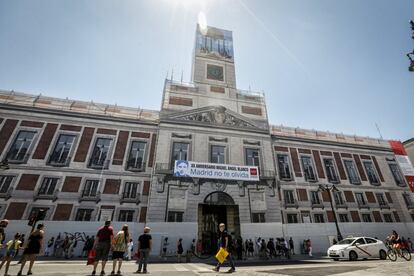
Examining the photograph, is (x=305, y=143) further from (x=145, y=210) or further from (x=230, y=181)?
(x=145, y=210)

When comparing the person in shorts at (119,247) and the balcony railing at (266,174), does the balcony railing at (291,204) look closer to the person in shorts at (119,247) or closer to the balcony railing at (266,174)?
the balcony railing at (266,174)

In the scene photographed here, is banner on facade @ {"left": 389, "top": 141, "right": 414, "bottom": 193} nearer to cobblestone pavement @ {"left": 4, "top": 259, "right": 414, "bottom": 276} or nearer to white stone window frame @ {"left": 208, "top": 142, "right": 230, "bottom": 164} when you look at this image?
white stone window frame @ {"left": 208, "top": 142, "right": 230, "bottom": 164}

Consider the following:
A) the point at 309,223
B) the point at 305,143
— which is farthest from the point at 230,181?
the point at 305,143

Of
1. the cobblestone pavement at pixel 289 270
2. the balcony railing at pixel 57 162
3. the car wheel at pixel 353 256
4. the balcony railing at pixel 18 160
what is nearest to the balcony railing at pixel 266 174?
the car wheel at pixel 353 256

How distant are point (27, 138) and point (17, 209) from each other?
6.72 m

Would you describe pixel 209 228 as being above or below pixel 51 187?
Result: below

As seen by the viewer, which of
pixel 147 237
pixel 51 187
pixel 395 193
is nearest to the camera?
pixel 147 237

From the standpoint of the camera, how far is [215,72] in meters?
28.8

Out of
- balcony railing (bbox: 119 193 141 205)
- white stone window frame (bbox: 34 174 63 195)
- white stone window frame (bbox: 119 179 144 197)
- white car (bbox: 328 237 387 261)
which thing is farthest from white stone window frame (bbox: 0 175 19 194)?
white car (bbox: 328 237 387 261)

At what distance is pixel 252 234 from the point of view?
19.7m

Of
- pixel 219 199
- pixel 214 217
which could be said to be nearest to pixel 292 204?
pixel 219 199

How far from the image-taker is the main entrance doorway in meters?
19.8

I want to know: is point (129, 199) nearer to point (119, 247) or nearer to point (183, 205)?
point (183, 205)

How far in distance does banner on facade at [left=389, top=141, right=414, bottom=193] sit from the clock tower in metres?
25.8
